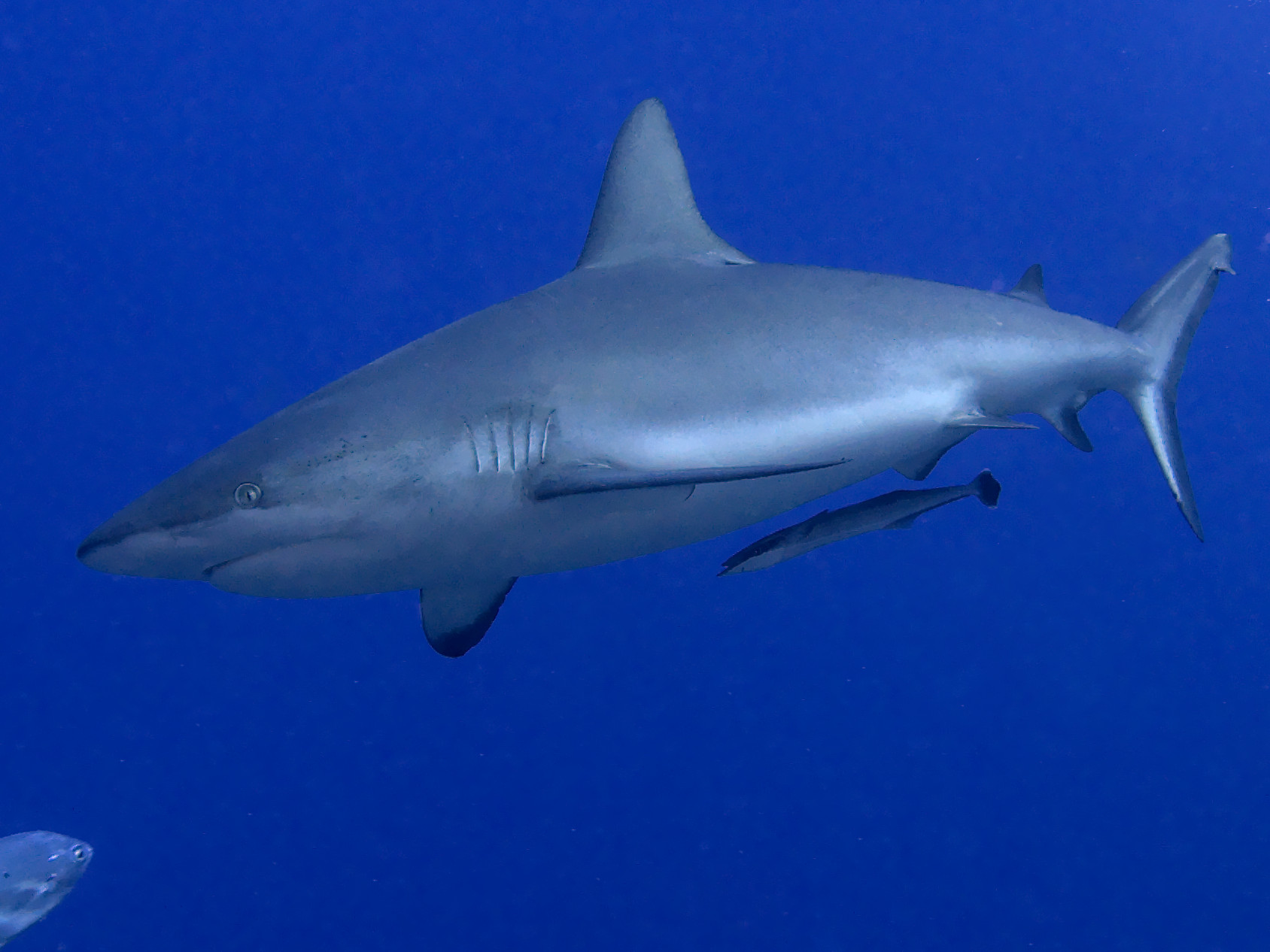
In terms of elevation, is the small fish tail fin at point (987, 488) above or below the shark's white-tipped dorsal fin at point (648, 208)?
below

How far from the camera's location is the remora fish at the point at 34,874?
4152 mm

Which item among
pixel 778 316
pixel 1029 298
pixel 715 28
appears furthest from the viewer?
pixel 715 28

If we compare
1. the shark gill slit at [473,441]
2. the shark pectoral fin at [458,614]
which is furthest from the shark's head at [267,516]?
the shark pectoral fin at [458,614]

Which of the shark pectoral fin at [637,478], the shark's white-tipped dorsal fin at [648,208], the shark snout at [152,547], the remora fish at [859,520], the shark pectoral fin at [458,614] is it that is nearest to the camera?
the shark snout at [152,547]

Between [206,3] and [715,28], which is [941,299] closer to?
[715,28]

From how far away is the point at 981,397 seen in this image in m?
2.56

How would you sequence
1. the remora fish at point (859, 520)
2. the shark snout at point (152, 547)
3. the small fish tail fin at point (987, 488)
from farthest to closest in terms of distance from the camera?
1. the small fish tail fin at point (987, 488)
2. the remora fish at point (859, 520)
3. the shark snout at point (152, 547)

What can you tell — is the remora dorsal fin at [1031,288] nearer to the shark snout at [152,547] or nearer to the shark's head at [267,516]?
the shark's head at [267,516]

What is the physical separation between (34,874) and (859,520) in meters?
4.59

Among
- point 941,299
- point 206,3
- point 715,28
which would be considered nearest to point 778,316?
point 941,299

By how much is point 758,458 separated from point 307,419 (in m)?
1.10

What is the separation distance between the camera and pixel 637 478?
5.83 ft

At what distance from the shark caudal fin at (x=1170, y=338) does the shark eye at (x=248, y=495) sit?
2.81 m

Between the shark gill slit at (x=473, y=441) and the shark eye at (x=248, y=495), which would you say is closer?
the shark eye at (x=248, y=495)
